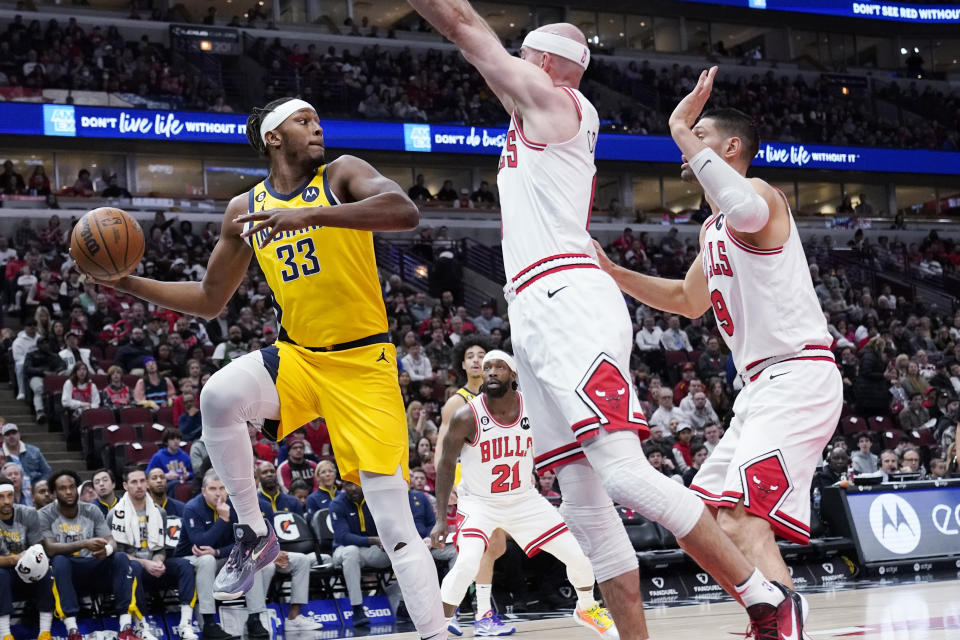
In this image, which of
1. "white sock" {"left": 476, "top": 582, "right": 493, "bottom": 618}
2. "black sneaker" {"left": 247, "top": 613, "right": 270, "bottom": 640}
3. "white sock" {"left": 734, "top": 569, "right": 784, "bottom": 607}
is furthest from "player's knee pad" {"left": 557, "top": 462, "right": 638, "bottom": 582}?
"black sneaker" {"left": 247, "top": 613, "right": 270, "bottom": 640}

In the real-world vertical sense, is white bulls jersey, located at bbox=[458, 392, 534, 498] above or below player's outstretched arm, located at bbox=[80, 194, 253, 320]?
below

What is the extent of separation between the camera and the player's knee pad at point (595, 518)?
4461 mm

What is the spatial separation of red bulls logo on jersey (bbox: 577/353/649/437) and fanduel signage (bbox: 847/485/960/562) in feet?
33.9

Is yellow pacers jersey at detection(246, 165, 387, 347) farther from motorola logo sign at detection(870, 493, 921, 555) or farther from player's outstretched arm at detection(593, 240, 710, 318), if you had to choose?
motorola logo sign at detection(870, 493, 921, 555)

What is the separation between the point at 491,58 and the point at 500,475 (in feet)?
18.0

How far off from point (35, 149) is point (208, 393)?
25.7 m

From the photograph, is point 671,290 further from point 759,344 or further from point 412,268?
point 412,268

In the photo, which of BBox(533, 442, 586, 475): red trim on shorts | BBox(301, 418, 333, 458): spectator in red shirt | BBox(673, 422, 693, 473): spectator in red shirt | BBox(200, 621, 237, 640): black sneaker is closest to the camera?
BBox(533, 442, 586, 475): red trim on shorts

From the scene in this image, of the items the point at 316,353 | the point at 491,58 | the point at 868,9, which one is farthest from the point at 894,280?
the point at 491,58

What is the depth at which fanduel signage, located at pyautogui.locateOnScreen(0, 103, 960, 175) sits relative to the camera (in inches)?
1003

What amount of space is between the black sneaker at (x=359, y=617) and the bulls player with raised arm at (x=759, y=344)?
6.87 metres

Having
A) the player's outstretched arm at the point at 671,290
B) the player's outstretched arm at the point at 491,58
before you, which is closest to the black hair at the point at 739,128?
the player's outstretched arm at the point at 671,290

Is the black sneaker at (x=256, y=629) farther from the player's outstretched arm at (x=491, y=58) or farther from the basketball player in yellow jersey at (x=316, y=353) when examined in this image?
the player's outstretched arm at (x=491, y=58)

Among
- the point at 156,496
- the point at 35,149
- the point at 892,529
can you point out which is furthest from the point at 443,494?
the point at 35,149
